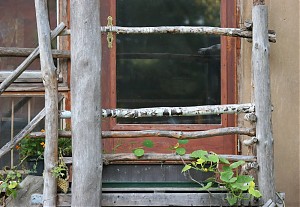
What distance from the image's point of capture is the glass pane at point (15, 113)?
531 cm

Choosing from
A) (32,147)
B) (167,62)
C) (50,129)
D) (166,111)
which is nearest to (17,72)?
(32,147)

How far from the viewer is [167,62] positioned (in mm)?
5316

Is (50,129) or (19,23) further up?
(19,23)

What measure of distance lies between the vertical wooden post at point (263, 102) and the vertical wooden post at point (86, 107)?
116 centimetres

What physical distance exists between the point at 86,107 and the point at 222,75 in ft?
6.02

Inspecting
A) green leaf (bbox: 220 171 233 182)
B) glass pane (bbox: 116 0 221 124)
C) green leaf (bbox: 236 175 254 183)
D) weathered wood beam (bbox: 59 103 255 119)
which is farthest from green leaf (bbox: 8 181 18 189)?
green leaf (bbox: 236 175 254 183)

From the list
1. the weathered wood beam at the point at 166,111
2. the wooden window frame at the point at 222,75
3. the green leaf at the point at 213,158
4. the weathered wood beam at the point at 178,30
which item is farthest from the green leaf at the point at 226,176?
the wooden window frame at the point at 222,75

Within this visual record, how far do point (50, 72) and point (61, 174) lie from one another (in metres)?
0.73

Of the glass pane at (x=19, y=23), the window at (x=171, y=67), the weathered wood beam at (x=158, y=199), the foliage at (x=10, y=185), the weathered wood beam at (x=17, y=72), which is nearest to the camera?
the weathered wood beam at (x=158, y=199)

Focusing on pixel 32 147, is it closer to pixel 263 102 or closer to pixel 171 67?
pixel 171 67

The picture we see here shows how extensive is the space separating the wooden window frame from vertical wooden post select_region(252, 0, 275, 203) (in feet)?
3.89

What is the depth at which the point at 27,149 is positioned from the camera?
4695mm

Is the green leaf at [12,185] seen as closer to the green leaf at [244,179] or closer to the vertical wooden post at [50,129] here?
the vertical wooden post at [50,129]

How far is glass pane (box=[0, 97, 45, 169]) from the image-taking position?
5312 millimetres
